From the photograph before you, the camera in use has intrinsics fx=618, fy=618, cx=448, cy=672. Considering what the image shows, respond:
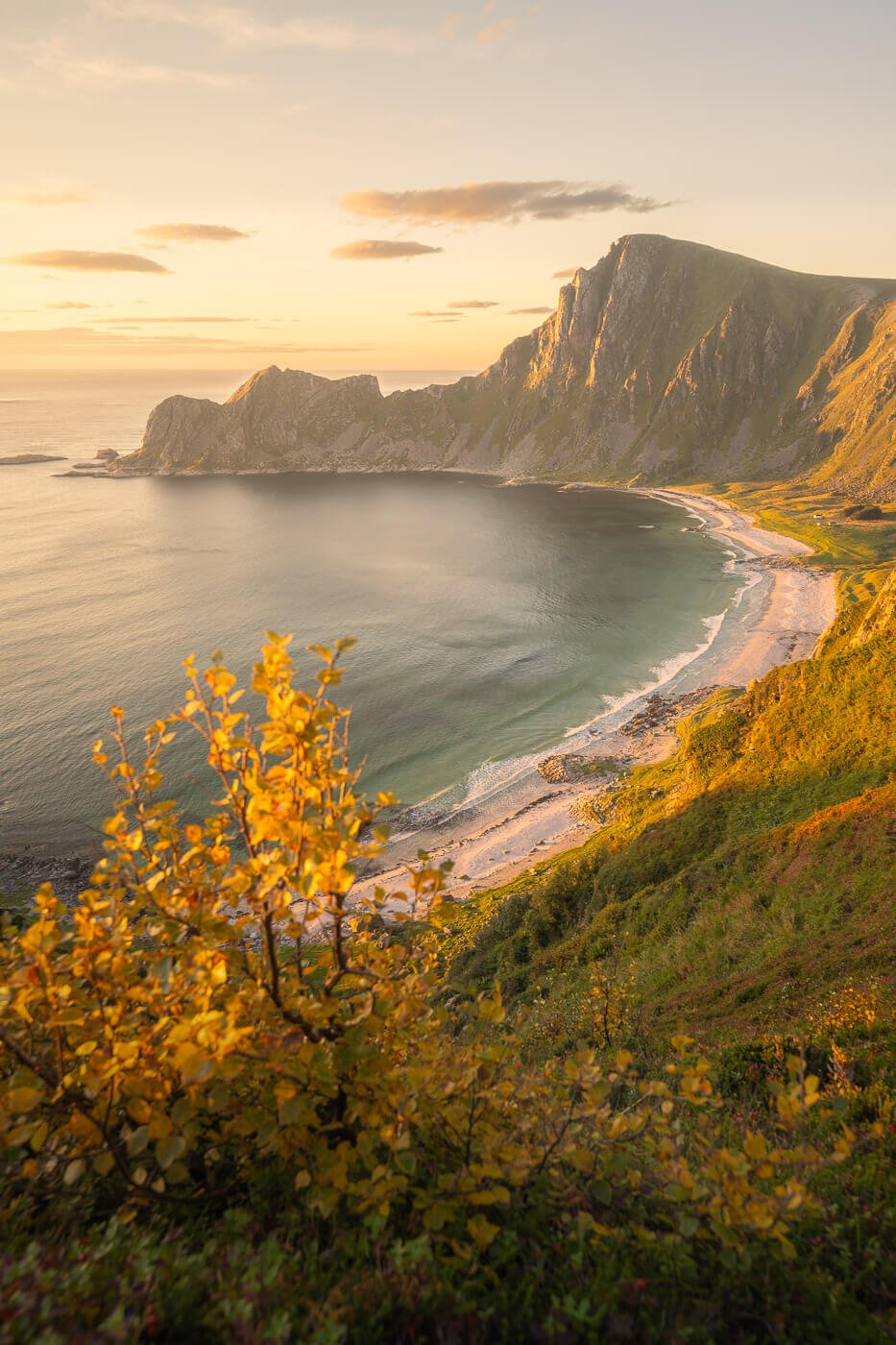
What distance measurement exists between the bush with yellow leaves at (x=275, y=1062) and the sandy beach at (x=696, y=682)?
43.5 feet

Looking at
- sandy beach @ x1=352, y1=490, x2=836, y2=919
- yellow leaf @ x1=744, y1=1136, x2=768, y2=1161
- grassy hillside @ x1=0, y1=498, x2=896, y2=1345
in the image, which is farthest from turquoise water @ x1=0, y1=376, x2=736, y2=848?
yellow leaf @ x1=744, y1=1136, x2=768, y2=1161

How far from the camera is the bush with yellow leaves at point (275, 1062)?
3822 millimetres

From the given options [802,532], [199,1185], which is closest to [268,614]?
[199,1185]

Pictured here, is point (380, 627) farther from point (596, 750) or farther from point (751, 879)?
point (751, 879)

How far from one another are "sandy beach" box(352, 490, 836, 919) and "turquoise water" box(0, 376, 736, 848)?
4432mm

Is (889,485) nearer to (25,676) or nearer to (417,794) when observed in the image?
(417,794)

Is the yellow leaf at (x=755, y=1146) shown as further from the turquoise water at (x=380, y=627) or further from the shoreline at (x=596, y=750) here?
the turquoise water at (x=380, y=627)

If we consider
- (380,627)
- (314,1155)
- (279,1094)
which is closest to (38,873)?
(314,1155)

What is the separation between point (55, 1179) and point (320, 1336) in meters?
2.18

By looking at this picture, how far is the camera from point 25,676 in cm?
8188

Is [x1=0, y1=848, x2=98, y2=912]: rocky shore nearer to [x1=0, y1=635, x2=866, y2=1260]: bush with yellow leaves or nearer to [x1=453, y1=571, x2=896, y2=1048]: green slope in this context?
[x1=453, y1=571, x2=896, y2=1048]: green slope

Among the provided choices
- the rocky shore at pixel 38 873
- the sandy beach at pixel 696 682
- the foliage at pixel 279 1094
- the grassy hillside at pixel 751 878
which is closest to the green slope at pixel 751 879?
the grassy hillside at pixel 751 878

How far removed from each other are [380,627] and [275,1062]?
99779 millimetres

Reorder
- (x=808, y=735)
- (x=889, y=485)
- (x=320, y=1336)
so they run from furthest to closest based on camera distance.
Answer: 1. (x=889, y=485)
2. (x=808, y=735)
3. (x=320, y=1336)
